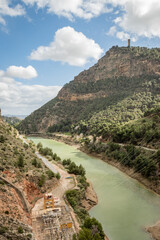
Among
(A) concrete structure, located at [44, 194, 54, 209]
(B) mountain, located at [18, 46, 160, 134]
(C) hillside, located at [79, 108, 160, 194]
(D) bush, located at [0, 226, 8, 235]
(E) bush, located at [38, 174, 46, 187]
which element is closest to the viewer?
(D) bush, located at [0, 226, 8, 235]

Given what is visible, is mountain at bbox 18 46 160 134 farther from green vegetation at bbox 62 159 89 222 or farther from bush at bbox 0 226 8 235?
bush at bbox 0 226 8 235

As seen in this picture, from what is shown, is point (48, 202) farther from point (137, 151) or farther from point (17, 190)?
point (137, 151)

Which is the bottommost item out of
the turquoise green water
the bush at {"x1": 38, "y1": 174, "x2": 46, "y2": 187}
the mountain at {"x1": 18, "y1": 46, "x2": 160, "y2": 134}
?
the turquoise green water

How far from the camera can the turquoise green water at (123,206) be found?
19.1m

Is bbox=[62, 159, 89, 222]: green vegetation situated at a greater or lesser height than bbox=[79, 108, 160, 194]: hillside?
lesser

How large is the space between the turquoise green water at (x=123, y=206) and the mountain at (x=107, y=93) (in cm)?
3636

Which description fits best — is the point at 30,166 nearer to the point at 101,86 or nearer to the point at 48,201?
the point at 48,201

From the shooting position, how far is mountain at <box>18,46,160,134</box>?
76375 millimetres

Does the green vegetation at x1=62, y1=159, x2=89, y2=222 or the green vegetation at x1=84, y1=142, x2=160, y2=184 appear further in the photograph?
the green vegetation at x1=84, y1=142, x2=160, y2=184

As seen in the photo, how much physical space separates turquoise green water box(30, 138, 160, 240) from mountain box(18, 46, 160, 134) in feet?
119

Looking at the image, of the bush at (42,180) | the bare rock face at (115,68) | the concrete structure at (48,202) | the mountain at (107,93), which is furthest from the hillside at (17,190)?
the bare rock face at (115,68)

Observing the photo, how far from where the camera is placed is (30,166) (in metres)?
25.3

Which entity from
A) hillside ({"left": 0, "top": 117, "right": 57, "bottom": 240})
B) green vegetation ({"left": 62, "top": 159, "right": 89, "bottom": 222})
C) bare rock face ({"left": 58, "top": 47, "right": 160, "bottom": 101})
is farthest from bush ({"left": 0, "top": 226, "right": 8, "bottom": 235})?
bare rock face ({"left": 58, "top": 47, "right": 160, "bottom": 101})

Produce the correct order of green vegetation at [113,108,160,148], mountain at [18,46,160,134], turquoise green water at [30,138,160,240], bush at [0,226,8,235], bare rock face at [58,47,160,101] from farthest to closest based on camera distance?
bare rock face at [58,47,160,101]
mountain at [18,46,160,134]
green vegetation at [113,108,160,148]
turquoise green water at [30,138,160,240]
bush at [0,226,8,235]
